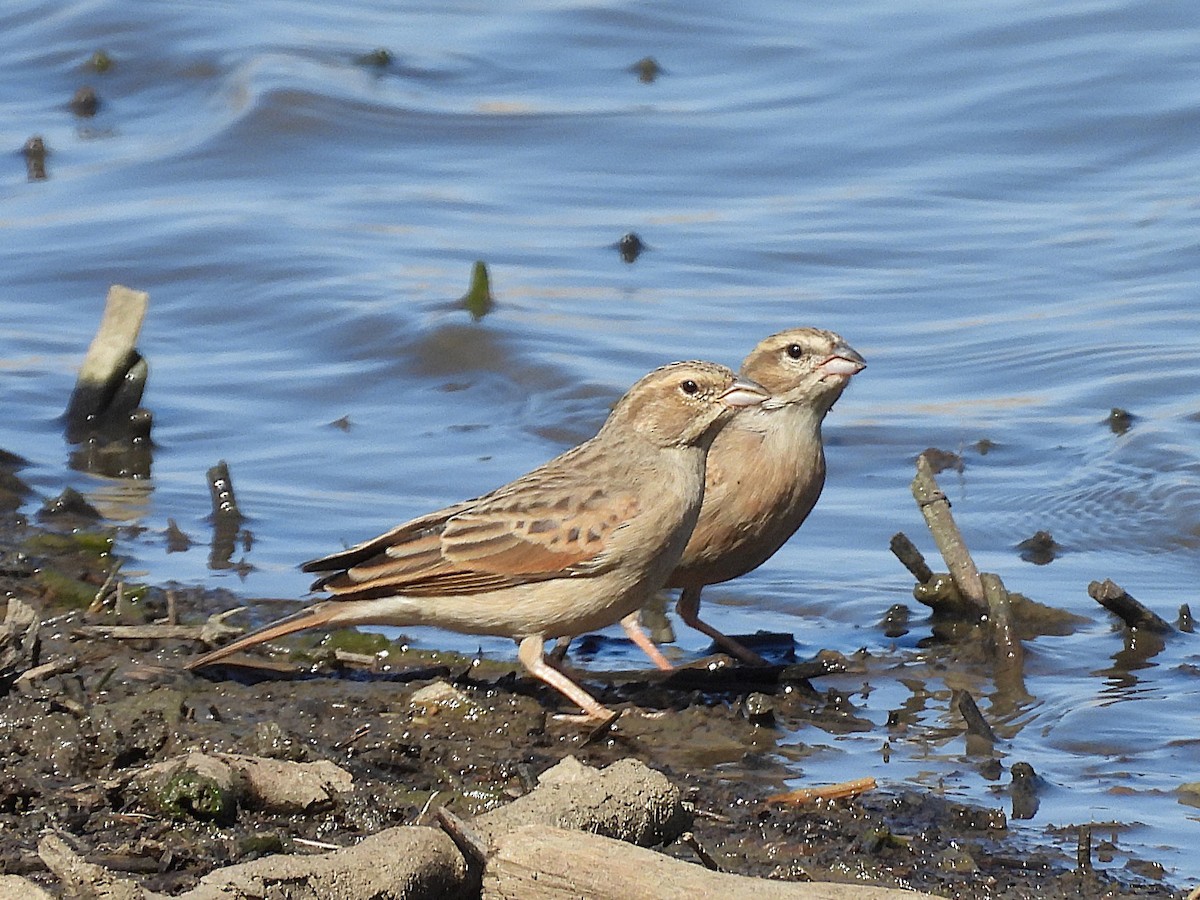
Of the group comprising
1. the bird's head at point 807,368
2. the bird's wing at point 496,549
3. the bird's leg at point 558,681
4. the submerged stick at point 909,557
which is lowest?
the bird's leg at point 558,681

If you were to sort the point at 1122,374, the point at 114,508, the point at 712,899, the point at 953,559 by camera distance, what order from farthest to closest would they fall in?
the point at 1122,374 < the point at 114,508 < the point at 953,559 < the point at 712,899

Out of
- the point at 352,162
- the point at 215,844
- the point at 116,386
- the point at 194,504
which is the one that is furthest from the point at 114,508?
the point at 352,162

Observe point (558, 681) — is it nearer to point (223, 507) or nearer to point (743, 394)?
point (743, 394)

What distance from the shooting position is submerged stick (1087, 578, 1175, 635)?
7.83 meters

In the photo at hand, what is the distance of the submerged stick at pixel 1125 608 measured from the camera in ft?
25.7

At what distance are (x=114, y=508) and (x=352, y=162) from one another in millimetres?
7911

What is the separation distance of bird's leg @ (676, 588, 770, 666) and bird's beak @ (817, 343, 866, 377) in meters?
1.07

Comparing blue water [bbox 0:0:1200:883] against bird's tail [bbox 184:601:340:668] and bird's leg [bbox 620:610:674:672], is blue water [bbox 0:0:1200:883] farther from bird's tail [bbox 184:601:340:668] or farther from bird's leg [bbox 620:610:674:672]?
bird's tail [bbox 184:601:340:668]

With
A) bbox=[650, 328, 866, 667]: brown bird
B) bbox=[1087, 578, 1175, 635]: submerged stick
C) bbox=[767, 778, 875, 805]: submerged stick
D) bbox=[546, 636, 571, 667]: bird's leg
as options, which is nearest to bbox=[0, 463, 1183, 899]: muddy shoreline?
bbox=[767, 778, 875, 805]: submerged stick

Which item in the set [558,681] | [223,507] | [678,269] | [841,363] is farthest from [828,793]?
[678,269]

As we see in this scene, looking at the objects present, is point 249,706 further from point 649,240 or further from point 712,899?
point 649,240

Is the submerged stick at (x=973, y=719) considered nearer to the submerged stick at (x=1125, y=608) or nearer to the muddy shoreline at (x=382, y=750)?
the muddy shoreline at (x=382, y=750)

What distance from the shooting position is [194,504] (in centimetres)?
1013

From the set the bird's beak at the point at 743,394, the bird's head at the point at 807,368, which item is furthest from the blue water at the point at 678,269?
the bird's beak at the point at 743,394
